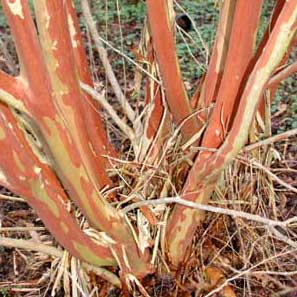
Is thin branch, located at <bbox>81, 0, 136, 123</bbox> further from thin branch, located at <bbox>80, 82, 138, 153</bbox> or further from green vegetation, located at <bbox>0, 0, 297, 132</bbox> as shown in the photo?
green vegetation, located at <bbox>0, 0, 297, 132</bbox>

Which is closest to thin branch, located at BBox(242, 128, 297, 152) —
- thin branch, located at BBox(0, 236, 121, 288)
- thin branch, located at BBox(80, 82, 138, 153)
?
thin branch, located at BBox(80, 82, 138, 153)

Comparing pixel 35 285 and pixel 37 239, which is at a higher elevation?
pixel 37 239

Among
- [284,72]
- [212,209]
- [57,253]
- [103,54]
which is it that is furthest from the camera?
[103,54]

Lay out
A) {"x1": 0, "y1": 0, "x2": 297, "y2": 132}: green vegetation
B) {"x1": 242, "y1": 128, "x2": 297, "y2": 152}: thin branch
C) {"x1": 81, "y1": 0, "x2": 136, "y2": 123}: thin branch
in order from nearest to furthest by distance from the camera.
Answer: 1. {"x1": 242, "y1": 128, "x2": 297, "y2": 152}: thin branch
2. {"x1": 81, "y1": 0, "x2": 136, "y2": 123}: thin branch
3. {"x1": 0, "y1": 0, "x2": 297, "y2": 132}: green vegetation

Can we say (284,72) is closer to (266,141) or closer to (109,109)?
(266,141)

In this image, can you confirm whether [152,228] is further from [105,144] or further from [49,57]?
[49,57]

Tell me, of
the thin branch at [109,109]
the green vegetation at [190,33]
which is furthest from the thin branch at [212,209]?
the green vegetation at [190,33]

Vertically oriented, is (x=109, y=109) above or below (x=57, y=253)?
above

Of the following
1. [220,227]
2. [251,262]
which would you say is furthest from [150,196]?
[251,262]

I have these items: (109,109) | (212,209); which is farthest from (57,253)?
(212,209)

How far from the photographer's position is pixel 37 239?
1.91 m

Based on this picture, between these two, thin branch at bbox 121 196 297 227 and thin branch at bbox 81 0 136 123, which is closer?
thin branch at bbox 121 196 297 227

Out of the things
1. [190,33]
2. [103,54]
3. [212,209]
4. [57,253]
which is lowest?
[190,33]

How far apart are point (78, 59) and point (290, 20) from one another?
1.97ft
